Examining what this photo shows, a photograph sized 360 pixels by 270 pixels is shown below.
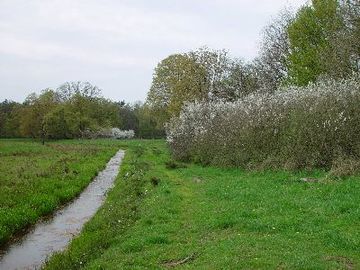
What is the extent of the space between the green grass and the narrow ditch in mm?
797

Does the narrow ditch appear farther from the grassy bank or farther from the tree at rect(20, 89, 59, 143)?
the tree at rect(20, 89, 59, 143)

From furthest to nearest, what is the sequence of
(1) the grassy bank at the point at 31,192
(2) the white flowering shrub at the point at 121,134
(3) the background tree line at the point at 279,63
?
(2) the white flowering shrub at the point at 121,134, (3) the background tree line at the point at 279,63, (1) the grassy bank at the point at 31,192

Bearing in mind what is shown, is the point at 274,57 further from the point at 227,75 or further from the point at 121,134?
the point at 121,134

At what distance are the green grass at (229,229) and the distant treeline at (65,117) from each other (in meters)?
61.8

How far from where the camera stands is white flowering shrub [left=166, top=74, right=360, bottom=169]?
21500 millimetres

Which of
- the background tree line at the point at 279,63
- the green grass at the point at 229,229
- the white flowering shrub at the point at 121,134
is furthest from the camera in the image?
the white flowering shrub at the point at 121,134

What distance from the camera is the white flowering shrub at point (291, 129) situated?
70.5 ft

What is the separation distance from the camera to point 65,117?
3659 inches

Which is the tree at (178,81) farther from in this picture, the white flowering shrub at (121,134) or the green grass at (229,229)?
the white flowering shrub at (121,134)

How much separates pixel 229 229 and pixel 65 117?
8451 cm

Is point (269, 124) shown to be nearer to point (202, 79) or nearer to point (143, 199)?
point (143, 199)

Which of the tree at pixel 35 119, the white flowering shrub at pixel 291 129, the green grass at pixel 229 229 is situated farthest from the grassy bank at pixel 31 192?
the tree at pixel 35 119

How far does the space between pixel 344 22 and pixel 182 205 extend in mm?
20614

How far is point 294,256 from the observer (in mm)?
9398
